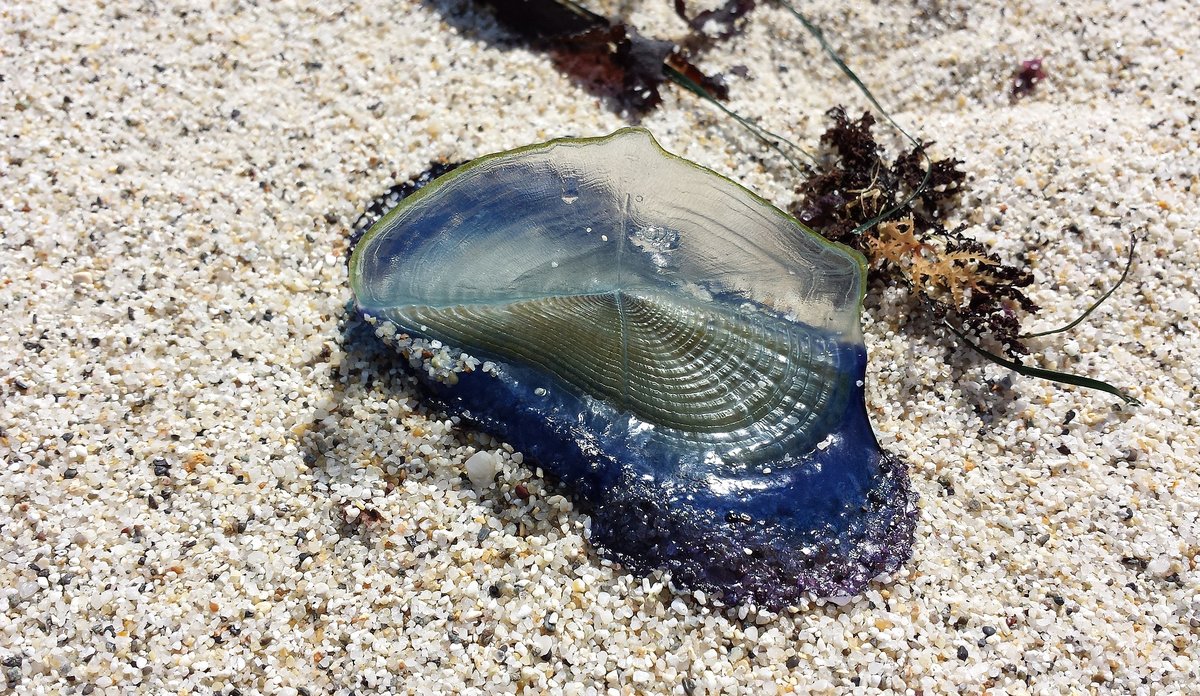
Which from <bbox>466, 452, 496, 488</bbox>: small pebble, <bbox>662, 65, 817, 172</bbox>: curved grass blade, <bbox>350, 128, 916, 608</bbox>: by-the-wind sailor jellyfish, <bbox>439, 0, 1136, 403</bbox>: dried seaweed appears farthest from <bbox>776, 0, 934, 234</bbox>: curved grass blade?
<bbox>466, 452, 496, 488</bbox>: small pebble

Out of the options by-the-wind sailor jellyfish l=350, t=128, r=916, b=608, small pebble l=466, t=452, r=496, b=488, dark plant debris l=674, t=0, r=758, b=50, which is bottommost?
small pebble l=466, t=452, r=496, b=488

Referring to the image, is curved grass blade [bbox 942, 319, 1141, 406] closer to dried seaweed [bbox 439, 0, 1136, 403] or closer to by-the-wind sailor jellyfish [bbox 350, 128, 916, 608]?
dried seaweed [bbox 439, 0, 1136, 403]

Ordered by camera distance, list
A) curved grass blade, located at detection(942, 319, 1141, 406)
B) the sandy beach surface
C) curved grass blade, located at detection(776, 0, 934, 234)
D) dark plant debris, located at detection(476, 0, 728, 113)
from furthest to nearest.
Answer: dark plant debris, located at detection(476, 0, 728, 113)
curved grass blade, located at detection(776, 0, 934, 234)
curved grass blade, located at detection(942, 319, 1141, 406)
the sandy beach surface

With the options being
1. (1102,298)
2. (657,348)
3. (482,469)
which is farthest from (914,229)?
(482,469)

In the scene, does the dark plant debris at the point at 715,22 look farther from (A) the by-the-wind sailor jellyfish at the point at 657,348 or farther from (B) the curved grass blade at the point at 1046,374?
(B) the curved grass blade at the point at 1046,374

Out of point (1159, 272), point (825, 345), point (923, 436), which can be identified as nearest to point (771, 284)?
point (825, 345)

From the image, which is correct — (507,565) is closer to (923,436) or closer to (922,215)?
(923,436)

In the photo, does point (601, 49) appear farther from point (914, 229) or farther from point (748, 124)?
point (914, 229)
